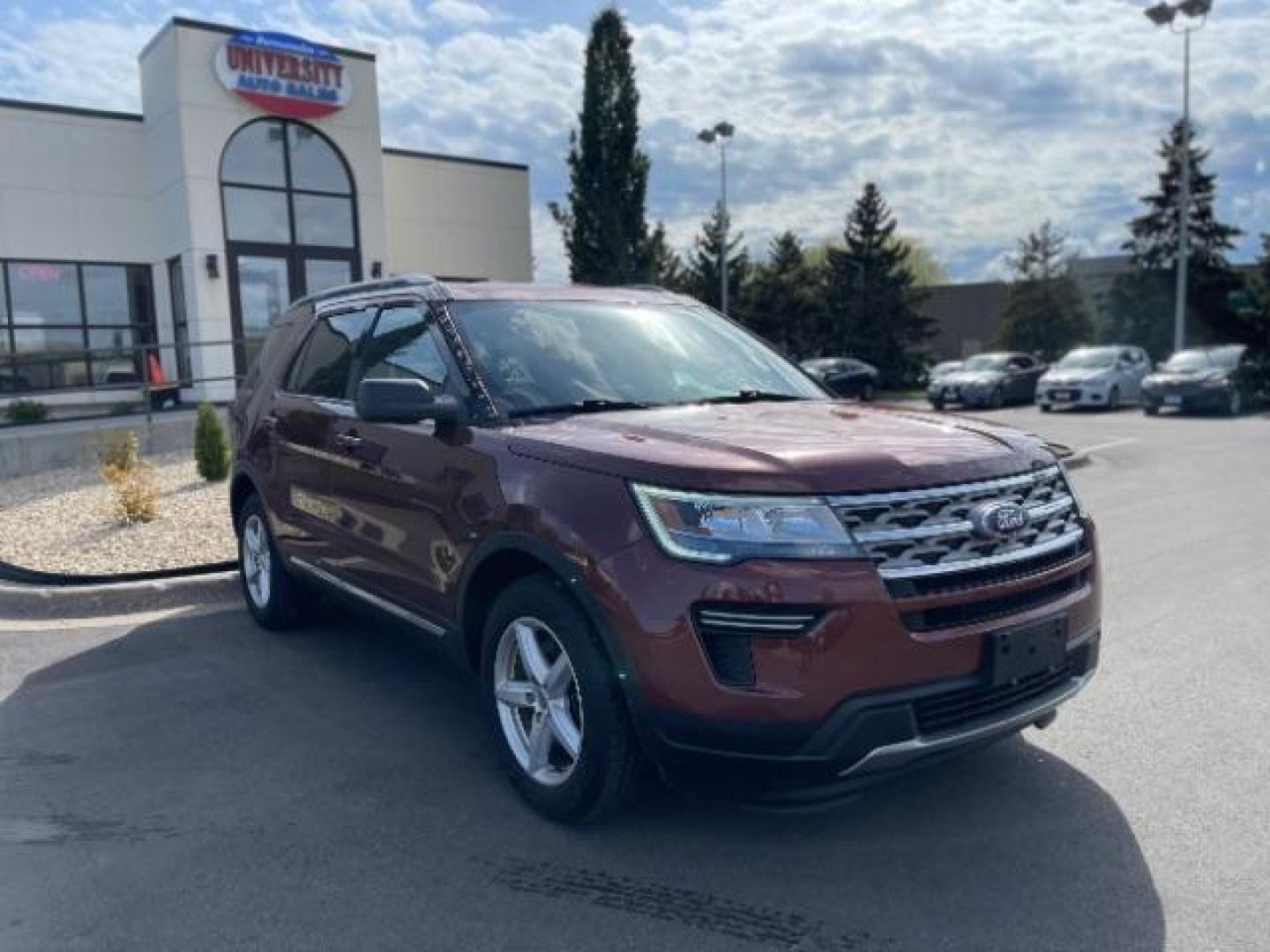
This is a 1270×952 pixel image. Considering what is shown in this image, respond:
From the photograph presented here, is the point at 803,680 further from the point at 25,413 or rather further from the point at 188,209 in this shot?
the point at 188,209

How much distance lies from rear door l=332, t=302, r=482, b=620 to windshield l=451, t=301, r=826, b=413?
0.20m

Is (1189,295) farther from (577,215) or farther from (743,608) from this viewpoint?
(743,608)

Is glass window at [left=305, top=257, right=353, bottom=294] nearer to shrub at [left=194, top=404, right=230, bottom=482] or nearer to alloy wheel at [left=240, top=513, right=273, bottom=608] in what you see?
shrub at [left=194, top=404, right=230, bottom=482]

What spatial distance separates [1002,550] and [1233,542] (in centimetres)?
584

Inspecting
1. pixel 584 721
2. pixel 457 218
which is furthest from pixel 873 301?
pixel 584 721

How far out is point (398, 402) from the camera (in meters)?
3.65

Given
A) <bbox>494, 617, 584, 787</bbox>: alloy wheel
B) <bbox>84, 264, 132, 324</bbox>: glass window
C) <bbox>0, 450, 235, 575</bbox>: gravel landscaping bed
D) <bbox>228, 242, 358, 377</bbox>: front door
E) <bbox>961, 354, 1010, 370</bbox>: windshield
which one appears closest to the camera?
<bbox>494, 617, 584, 787</bbox>: alloy wheel

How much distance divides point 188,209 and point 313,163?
2.76 meters

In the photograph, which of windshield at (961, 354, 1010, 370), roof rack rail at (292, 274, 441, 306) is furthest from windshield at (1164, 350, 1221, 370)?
roof rack rail at (292, 274, 441, 306)

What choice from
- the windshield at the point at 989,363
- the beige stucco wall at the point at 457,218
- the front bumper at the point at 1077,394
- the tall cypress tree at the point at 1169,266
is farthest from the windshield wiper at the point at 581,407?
the tall cypress tree at the point at 1169,266

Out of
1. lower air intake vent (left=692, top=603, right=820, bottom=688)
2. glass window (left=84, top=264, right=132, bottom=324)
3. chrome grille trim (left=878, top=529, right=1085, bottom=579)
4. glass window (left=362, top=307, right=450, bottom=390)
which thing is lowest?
lower air intake vent (left=692, top=603, right=820, bottom=688)

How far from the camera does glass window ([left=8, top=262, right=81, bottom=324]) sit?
61.0 ft

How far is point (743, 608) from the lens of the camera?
287 centimetres

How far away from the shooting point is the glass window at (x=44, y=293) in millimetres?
18594
